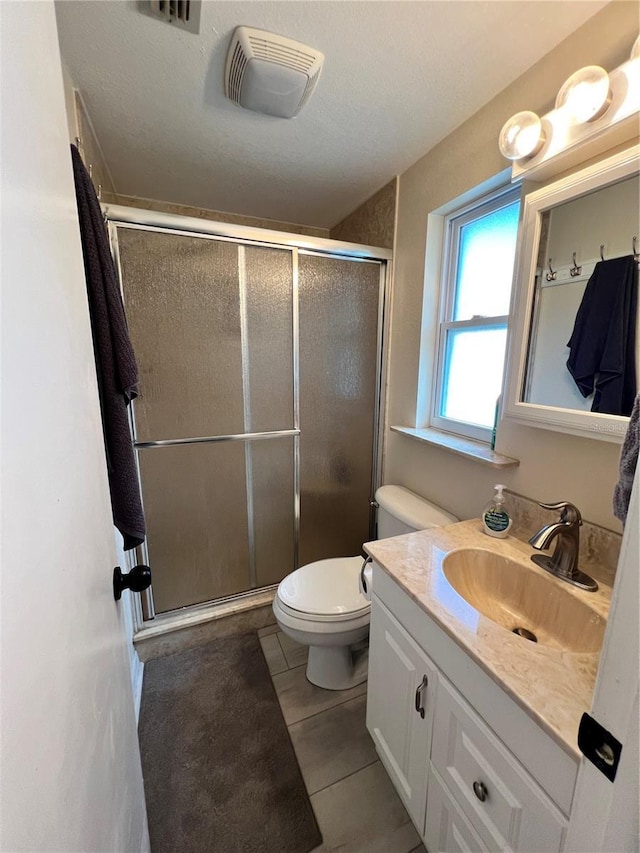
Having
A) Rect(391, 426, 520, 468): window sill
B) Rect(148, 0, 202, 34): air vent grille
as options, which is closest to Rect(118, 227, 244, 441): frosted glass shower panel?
Rect(148, 0, 202, 34): air vent grille

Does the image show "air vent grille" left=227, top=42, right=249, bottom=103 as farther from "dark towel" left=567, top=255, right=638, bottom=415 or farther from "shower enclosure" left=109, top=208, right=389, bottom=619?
"dark towel" left=567, top=255, right=638, bottom=415

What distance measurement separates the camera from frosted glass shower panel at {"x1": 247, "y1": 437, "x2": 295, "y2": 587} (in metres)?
1.87

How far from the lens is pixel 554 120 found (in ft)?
3.19

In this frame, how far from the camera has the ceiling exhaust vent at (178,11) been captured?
0.90 m

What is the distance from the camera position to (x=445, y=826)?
2.81 ft

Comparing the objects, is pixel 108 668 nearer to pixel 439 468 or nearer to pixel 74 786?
pixel 74 786

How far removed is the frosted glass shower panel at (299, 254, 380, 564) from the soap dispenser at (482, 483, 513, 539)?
96cm

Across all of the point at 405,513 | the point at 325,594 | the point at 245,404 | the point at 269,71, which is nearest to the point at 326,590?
the point at 325,594

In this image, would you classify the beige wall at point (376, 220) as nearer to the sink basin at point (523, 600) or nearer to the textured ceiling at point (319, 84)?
the textured ceiling at point (319, 84)

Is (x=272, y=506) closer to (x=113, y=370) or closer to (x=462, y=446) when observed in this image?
(x=462, y=446)

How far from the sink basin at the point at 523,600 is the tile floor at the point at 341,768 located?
0.73 meters

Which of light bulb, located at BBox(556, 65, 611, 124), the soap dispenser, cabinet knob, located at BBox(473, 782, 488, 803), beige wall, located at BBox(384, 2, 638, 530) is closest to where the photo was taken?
cabinet knob, located at BBox(473, 782, 488, 803)

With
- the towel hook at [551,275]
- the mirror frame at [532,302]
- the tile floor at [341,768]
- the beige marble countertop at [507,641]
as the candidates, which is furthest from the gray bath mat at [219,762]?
the towel hook at [551,275]

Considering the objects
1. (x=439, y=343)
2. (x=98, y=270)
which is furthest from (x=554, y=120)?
(x=98, y=270)
